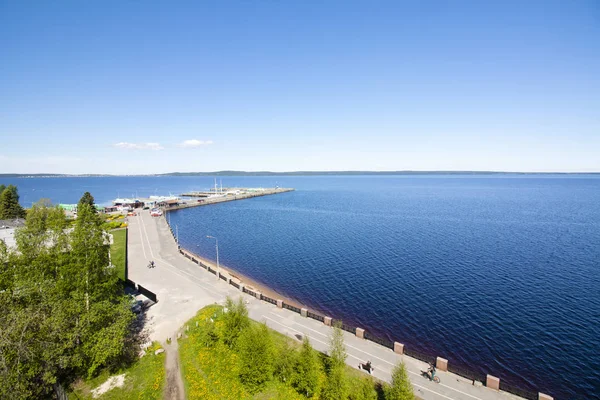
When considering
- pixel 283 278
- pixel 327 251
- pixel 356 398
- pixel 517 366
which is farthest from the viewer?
pixel 327 251

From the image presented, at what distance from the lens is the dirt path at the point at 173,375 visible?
2328cm

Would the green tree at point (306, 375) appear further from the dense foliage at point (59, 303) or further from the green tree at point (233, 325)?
the dense foliage at point (59, 303)

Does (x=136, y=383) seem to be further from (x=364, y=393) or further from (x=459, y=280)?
(x=459, y=280)

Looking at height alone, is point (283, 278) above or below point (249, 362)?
below

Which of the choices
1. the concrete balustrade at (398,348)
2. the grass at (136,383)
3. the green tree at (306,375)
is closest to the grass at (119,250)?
the grass at (136,383)

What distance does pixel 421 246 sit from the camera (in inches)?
2842

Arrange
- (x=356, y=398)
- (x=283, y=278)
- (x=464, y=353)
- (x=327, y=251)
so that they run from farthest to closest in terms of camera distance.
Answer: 1. (x=327, y=251)
2. (x=283, y=278)
3. (x=464, y=353)
4. (x=356, y=398)

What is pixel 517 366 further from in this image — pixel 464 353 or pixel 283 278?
pixel 283 278

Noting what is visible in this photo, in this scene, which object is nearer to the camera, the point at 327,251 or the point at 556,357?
the point at 556,357

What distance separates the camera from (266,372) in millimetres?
23906

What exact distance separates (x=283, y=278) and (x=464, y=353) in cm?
3077

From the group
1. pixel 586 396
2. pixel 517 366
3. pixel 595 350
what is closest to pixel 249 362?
pixel 517 366

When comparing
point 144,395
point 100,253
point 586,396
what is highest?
point 100,253

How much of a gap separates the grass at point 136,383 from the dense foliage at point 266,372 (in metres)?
2.08
